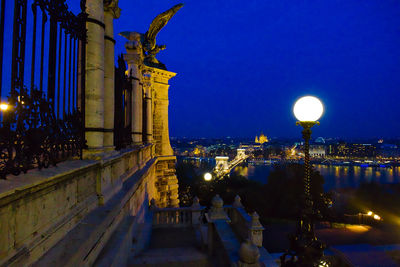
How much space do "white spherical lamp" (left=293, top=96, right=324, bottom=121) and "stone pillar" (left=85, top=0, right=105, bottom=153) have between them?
11.1ft

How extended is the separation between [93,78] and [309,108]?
361cm

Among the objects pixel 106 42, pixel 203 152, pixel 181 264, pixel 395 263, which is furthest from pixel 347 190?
pixel 203 152

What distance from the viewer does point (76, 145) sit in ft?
10.3

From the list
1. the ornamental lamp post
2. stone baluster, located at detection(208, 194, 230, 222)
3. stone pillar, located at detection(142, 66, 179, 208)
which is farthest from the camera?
stone pillar, located at detection(142, 66, 179, 208)

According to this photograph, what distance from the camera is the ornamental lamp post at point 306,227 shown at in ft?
9.48

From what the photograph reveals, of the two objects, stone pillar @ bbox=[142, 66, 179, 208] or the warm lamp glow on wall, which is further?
stone pillar @ bbox=[142, 66, 179, 208]

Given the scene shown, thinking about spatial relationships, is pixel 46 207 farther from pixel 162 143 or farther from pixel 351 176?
pixel 351 176

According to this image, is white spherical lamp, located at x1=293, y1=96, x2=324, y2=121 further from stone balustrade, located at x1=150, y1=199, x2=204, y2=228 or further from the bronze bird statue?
the bronze bird statue

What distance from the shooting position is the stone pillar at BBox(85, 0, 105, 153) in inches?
135

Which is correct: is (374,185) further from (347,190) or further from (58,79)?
(58,79)

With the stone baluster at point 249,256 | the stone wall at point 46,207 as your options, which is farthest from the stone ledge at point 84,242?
the stone baluster at point 249,256

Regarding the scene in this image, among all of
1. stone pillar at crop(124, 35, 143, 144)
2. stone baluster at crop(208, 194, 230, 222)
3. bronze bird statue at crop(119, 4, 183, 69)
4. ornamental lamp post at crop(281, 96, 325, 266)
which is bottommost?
stone baluster at crop(208, 194, 230, 222)

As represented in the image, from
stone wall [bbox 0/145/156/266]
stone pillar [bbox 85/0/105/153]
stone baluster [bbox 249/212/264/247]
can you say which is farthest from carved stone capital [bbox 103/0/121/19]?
stone baluster [bbox 249/212/264/247]

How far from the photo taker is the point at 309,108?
3.39 m
